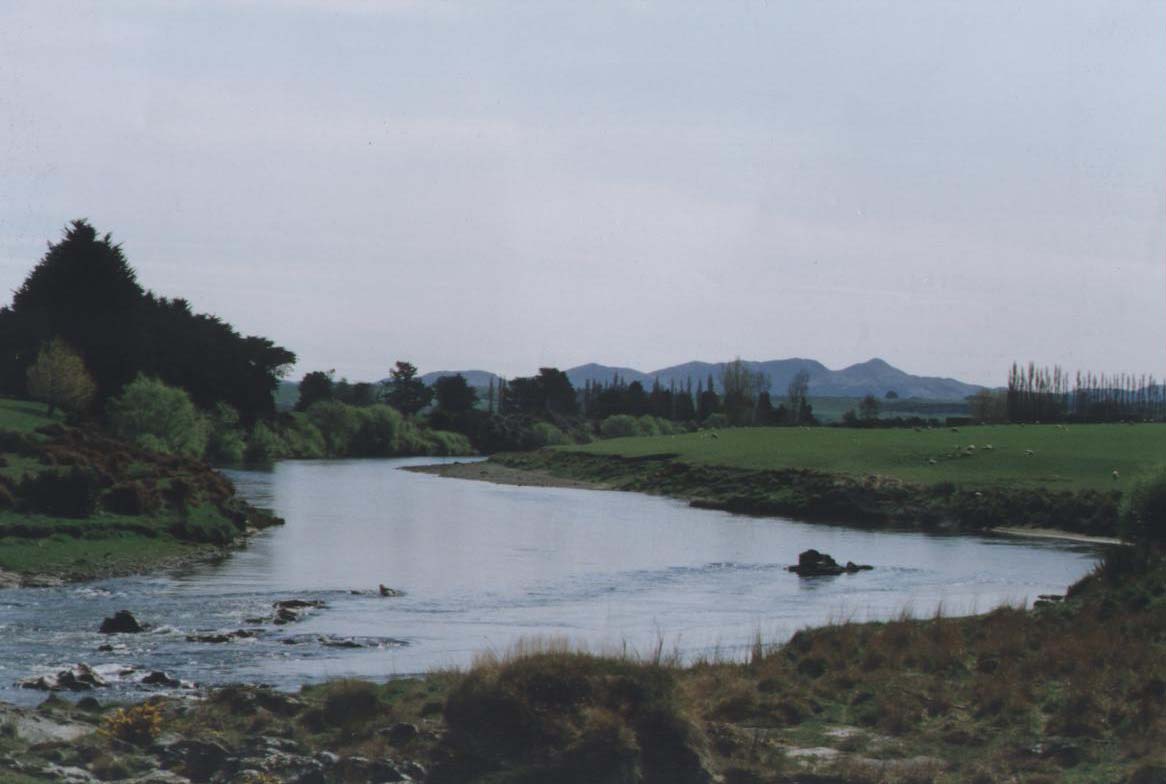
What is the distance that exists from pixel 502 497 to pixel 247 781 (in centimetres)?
6961

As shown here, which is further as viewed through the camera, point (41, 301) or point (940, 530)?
point (41, 301)

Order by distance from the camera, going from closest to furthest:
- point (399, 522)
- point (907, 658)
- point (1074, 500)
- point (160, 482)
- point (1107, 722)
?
1. point (1107, 722)
2. point (907, 658)
3. point (160, 482)
4. point (399, 522)
5. point (1074, 500)

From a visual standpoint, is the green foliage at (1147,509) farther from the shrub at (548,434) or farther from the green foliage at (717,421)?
the green foliage at (717,421)

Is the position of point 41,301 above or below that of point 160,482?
above

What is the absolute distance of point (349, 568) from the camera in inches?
1661

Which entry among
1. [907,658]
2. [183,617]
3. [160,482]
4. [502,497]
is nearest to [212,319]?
[502,497]

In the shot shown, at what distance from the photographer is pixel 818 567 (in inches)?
1768

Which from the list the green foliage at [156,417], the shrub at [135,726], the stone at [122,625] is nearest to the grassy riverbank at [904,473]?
the green foliage at [156,417]

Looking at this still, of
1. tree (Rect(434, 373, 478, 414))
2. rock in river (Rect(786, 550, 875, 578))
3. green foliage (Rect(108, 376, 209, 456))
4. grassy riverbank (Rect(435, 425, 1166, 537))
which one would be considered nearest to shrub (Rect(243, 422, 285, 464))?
grassy riverbank (Rect(435, 425, 1166, 537))

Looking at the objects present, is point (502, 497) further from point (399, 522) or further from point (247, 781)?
point (247, 781)

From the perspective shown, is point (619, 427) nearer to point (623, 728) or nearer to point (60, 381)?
point (60, 381)

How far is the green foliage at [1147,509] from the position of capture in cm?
3316

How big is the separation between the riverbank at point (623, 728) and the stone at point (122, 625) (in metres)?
8.36

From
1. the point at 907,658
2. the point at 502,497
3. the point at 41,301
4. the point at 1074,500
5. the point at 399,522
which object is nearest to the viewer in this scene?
the point at 907,658
